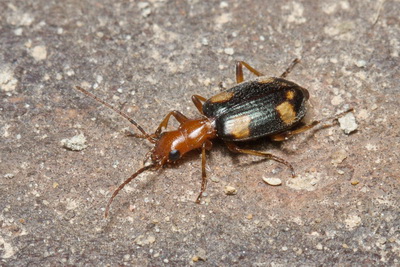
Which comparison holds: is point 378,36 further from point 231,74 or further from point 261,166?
point 261,166

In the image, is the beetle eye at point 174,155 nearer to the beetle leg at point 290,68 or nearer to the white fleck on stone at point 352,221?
the beetle leg at point 290,68

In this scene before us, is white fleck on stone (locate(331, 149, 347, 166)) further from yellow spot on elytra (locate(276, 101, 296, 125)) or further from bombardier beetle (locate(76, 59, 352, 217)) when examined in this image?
yellow spot on elytra (locate(276, 101, 296, 125))

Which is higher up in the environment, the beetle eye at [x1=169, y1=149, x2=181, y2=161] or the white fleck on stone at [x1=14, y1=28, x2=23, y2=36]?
the white fleck on stone at [x1=14, y1=28, x2=23, y2=36]

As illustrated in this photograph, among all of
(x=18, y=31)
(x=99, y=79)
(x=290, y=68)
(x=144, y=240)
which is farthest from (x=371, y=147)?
(x=18, y=31)

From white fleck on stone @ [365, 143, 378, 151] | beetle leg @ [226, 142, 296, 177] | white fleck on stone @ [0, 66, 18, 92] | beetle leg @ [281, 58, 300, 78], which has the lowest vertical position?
white fleck on stone @ [0, 66, 18, 92]

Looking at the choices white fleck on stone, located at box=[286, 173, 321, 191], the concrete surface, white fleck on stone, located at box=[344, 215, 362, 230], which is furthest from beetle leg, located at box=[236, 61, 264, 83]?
white fleck on stone, located at box=[344, 215, 362, 230]

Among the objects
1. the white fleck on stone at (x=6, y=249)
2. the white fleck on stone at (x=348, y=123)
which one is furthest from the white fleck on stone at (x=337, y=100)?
the white fleck on stone at (x=6, y=249)

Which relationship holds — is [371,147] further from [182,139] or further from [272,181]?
[182,139]
